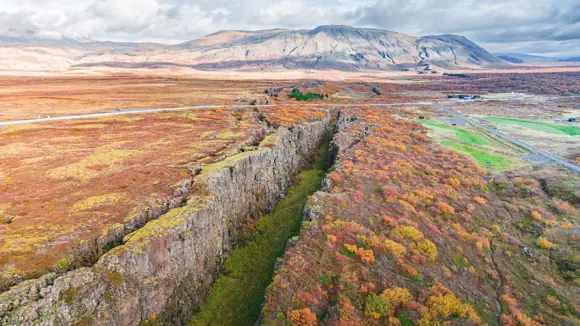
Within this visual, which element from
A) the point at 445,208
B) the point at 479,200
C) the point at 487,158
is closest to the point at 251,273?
the point at 445,208

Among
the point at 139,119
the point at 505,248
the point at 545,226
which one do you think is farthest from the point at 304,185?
the point at 139,119

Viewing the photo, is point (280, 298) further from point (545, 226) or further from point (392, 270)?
point (545, 226)

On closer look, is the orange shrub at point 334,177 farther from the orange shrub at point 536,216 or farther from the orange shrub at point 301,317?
the orange shrub at point 536,216

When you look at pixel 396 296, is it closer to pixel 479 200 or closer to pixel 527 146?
pixel 479 200

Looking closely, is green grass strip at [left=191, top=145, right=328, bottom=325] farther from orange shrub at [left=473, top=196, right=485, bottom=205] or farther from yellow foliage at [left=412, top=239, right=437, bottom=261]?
orange shrub at [left=473, top=196, right=485, bottom=205]

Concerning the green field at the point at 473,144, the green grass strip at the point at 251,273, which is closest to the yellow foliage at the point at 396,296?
the green grass strip at the point at 251,273

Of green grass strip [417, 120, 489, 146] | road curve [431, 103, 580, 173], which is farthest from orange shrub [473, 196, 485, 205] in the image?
green grass strip [417, 120, 489, 146]

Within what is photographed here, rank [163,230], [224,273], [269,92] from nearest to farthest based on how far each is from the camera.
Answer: [163,230], [224,273], [269,92]
